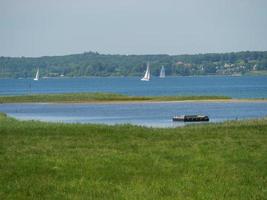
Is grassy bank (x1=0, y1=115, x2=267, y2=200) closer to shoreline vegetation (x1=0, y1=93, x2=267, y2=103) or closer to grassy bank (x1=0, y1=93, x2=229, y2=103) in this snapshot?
shoreline vegetation (x1=0, y1=93, x2=267, y2=103)

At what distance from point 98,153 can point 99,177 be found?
526cm

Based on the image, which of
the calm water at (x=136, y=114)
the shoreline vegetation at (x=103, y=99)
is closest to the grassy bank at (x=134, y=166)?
the calm water at (x=136, y=114)

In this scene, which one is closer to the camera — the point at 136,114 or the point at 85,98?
the point at 136,114

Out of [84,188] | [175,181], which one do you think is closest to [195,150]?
[175,181]

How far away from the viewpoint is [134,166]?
22.2m

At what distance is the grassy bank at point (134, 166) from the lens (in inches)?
707

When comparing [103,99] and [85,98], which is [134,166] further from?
[85,98]

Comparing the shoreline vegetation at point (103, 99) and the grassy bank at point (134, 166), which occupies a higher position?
the grassy bank at point (134, 166)

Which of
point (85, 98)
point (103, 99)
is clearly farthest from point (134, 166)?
point (85, 98)

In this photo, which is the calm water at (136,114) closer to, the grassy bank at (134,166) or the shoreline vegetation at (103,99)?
the shoreline vegetation at (103,99)

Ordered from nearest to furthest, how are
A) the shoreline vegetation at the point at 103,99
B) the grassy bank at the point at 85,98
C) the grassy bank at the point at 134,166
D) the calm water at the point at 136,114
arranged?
the grassy bank at the point at 134,166
the calm water at the point at 136,114
the shoreline vegetation at the point at 103,99
the grassy bank at the point at 85,98

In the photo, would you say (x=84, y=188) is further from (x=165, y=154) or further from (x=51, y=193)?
(x=165, y=154)

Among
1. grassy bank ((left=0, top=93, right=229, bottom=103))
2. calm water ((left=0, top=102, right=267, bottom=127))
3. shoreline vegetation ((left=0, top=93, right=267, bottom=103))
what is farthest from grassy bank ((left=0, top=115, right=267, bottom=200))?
grassy bank ((left=0, top=93, right=229, bottom=103))

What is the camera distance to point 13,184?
748 inches
